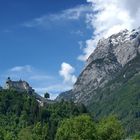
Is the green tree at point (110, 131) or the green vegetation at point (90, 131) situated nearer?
the green vegetation at point (90, 131)

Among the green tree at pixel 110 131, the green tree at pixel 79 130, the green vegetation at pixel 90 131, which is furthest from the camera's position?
the green tree at pixel 110 131

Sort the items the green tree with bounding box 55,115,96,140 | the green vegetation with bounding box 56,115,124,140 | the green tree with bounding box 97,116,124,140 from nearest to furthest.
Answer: the green tree with bounding box 55,115,96,140
the green vegetation with bounding box 56,115,124,140
the green tree with bounding box 97,116,124,140

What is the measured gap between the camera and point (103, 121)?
19538cm

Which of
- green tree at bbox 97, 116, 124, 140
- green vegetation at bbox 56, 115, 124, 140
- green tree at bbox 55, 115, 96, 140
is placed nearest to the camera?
green tree at bbox 55, 115, 96, 140

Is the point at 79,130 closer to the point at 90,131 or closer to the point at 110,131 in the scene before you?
the point at 90,131

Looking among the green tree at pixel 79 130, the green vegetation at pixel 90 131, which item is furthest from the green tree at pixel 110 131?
the green tree at pixel 79 130

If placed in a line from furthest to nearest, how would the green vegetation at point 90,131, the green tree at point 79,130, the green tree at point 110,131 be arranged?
1. the green tree at point 110,131
2. the green vegetation at point 90,131
3. the green tree at point 79,130

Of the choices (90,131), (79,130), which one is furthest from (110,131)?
(79,130)

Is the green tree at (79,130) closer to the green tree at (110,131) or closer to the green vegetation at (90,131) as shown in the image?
the green vegetation at (90,131)

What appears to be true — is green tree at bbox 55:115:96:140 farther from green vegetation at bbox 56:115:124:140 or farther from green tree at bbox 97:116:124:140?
green tree at bbox 97:116:124:140

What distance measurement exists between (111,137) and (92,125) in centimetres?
887

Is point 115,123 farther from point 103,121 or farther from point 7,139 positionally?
point 7,139

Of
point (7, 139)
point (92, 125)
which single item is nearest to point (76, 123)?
point (92, 125)

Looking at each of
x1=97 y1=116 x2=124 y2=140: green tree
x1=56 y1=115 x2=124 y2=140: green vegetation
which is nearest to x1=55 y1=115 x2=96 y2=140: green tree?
x1=56 y1=115 x2=124 y2=140: green vegetation
